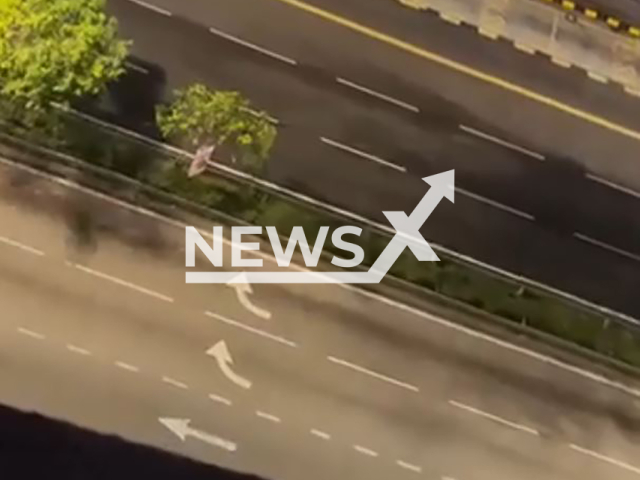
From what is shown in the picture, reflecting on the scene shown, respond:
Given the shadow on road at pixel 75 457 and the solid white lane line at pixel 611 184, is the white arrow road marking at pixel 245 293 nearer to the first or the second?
the shadow on road at pixel 75 457

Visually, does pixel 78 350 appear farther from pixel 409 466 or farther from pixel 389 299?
pixel 409 466

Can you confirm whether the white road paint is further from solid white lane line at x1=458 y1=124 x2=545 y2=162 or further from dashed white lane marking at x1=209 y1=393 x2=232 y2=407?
solid white lane line at x1=458 y1=124 x2=545 y2=162

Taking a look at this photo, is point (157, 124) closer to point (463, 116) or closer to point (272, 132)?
point (272, 132)

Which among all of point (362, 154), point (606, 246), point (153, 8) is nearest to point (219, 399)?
point (362, 154)

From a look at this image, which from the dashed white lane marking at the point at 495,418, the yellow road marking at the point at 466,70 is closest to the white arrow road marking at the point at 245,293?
the dashed white lane marking at the point at 495,418

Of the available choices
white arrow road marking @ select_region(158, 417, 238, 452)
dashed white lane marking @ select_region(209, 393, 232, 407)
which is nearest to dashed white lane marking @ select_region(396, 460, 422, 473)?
dashed white lane marking @ select_region(209, 393, 232, 407)

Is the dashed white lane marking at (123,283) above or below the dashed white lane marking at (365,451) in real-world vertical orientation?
above

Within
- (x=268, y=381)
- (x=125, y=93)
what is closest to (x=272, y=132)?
(x=125, y=93)
